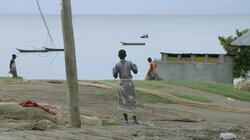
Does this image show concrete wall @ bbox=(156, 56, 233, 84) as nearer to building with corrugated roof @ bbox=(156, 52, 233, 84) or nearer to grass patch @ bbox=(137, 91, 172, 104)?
building with corrugated roof @ bbox=(156, 52, 233, 84)

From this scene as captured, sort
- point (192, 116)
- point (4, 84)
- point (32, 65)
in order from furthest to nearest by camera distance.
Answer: point (32, 65), point (4, 84), point (192, 116)

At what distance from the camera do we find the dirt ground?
32.4ft

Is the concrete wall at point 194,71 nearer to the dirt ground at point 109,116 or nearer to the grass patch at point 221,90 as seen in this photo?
the grass patch at point 221,90

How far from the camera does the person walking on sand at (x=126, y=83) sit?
1328 centimetres

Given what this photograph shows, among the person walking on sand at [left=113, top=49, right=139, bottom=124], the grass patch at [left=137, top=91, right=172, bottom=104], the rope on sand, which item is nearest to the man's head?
the person walking on sand at [left=113, top=49, right=139, bottom=124]

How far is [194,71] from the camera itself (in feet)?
96.9

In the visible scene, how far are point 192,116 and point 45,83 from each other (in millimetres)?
6833

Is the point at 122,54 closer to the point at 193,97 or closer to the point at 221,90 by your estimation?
the point at 193,97

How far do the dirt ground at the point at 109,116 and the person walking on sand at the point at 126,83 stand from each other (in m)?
0.37

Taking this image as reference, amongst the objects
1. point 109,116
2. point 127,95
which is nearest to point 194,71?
point 109,116

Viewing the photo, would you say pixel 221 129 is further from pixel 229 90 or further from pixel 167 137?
pixel 229 90

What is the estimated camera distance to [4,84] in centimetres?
2030

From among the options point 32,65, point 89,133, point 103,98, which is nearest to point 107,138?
point 89,133

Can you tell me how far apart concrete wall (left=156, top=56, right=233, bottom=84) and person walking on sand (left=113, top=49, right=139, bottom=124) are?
16027 mm
